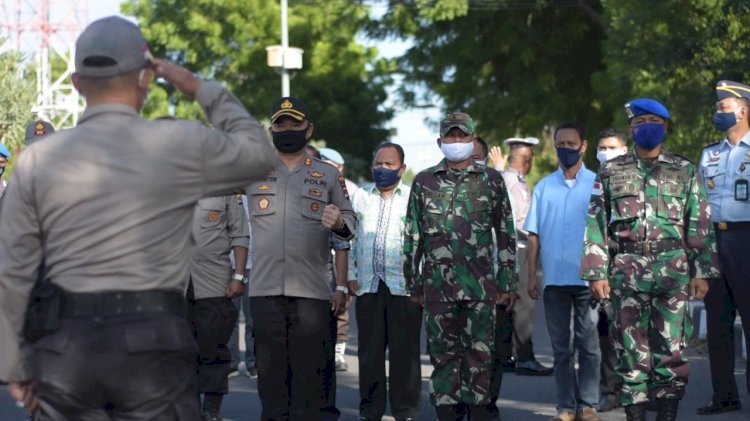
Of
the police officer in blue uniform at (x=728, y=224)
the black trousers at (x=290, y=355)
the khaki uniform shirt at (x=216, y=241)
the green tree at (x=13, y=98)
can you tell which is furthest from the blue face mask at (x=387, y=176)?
the green tree at (x=13, y=98)

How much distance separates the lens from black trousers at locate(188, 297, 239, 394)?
10.1 meters

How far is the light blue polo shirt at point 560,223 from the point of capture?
33.7 ft

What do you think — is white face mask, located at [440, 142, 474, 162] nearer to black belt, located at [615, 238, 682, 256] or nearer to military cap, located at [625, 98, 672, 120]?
military cap, located at [625, 98, 672, 120]

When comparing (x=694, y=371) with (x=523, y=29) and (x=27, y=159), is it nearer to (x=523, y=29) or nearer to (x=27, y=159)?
(x=27, y=159)

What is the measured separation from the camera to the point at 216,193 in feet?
16.5

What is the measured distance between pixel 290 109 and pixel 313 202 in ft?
1.92

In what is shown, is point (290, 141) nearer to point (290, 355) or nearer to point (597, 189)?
point (290, 355)

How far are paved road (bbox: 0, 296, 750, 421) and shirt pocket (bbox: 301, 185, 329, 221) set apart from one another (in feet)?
7.79

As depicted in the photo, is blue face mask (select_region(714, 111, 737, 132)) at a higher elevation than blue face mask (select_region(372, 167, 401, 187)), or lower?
higher

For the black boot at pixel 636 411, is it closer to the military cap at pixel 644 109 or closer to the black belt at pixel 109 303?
the military cap at pixel 644 109

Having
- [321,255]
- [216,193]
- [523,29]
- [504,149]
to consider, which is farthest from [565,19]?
[216,193]

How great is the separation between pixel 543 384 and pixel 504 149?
19.0m

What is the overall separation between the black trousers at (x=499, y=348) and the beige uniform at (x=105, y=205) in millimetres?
4911

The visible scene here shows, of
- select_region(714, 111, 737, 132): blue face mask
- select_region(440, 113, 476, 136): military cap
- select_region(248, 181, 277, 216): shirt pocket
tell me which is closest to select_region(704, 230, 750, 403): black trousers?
select_region(714, 111, 737, 132): blue face mask
